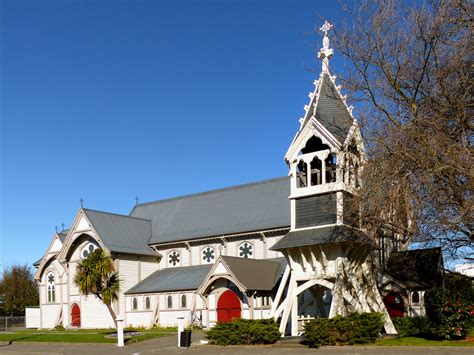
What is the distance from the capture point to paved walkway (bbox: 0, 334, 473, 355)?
22406 mm

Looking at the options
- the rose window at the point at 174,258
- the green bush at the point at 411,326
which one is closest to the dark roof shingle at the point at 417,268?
the green bush at the point at 411,326

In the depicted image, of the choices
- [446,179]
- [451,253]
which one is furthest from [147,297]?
[446,179]

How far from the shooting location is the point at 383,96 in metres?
23.7

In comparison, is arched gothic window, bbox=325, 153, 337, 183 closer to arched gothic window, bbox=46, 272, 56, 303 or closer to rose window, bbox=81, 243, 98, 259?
rose window, bbox=81, 243, 98, 259

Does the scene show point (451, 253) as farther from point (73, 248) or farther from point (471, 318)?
point (73, 248)

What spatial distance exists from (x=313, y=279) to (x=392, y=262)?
344 inches

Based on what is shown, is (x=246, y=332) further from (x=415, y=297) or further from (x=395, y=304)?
(x=415, y=297)

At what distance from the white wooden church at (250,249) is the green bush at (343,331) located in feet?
10.8

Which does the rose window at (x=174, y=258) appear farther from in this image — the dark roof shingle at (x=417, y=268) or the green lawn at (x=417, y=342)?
the green lawn at (x=417, y=342)

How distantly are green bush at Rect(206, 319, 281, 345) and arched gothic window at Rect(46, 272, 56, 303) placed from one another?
1161 inches

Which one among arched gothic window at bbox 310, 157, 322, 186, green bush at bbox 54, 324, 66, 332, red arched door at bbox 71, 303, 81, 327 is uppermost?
arched gothic window at bbox 310, 157, 322, 186

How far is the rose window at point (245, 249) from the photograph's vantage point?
44875 millimetres

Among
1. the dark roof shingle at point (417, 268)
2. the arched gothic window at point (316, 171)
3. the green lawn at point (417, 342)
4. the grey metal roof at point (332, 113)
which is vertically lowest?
the green lawn at point (417, 342)

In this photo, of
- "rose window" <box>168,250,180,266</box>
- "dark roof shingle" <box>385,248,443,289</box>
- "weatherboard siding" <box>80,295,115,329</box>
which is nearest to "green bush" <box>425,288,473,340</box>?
"dark roof shingle" <box>385,248,443,289</box>
